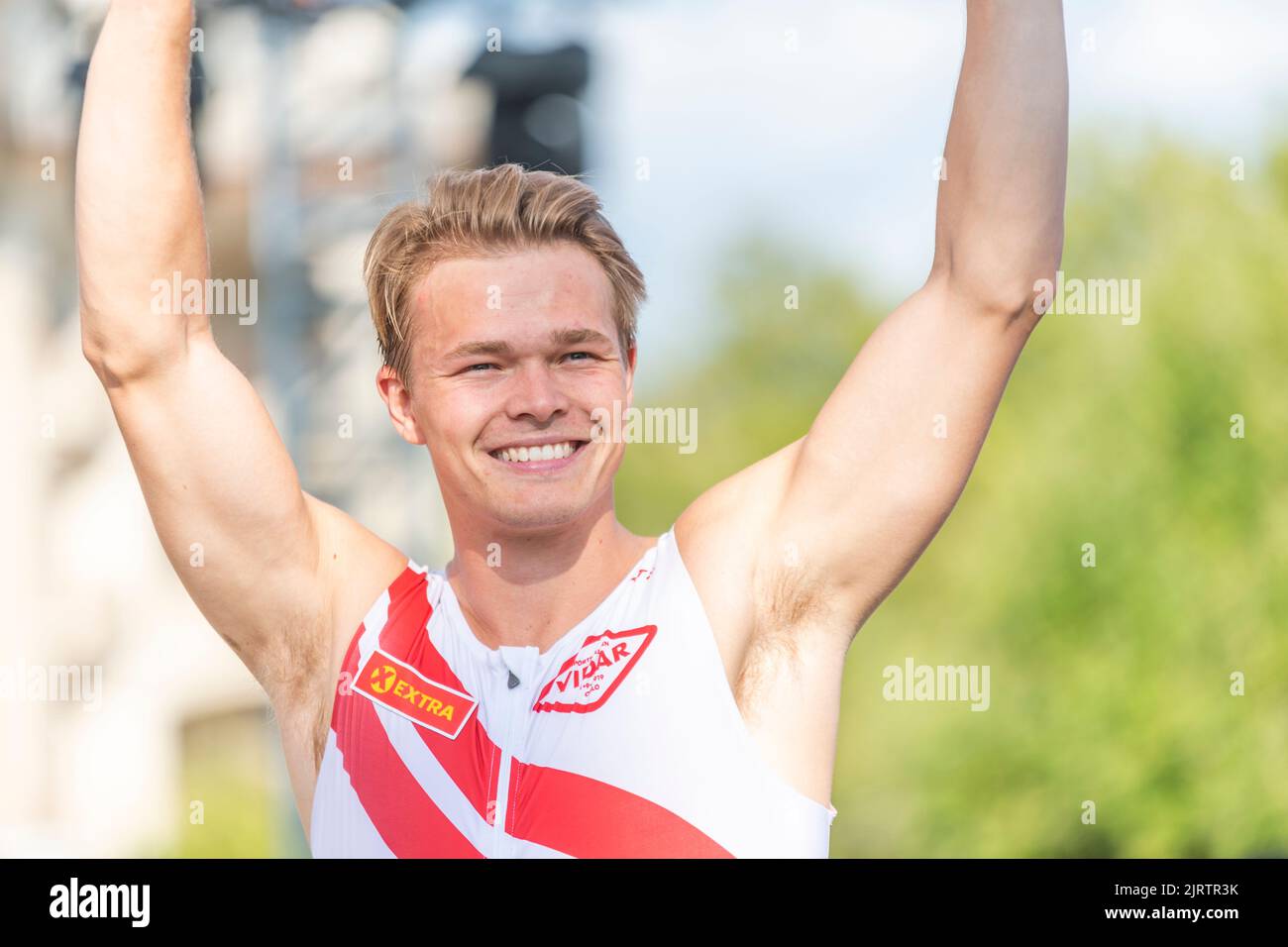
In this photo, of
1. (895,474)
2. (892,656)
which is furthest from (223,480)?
(892,656)

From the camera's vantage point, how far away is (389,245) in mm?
2709

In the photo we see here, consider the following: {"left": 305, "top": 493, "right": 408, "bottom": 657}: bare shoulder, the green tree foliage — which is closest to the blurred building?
the green tree foliage

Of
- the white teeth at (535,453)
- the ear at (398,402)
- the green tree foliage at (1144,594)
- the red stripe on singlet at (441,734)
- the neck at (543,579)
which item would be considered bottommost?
the red stripe on singlet at (441,734)

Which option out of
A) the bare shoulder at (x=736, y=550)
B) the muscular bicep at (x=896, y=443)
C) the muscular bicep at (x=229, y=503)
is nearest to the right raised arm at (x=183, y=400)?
the muscular bicep at (x=229, y=503)

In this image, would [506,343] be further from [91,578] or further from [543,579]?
[91,578]

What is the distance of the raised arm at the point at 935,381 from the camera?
2268mm

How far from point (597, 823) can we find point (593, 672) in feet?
0.85

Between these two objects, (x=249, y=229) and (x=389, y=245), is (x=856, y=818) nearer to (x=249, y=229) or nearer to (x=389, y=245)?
(x=249, y=229)

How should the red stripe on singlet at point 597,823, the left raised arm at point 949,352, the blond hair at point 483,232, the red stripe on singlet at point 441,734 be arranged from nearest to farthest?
1. the left raised arm at point 949,352
2. the red stripe on singlet at point 597,823
3. the red stripe on singlet at point 441,734
4. the blond hair at point 483,232

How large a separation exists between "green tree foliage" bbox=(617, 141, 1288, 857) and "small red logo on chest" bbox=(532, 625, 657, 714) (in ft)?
39.3

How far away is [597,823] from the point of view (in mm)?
2410

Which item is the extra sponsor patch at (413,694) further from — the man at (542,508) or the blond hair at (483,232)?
the blond hair at (483,232)

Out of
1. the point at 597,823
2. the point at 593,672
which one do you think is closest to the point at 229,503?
the point at 593,672

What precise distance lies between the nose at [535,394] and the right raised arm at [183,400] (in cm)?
42
